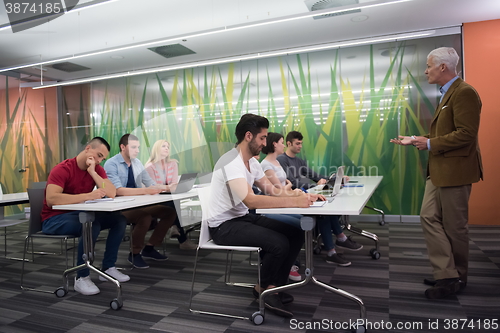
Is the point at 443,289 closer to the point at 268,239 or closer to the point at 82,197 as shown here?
the point at 268,239

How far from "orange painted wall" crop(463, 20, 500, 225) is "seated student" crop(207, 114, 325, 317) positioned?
3965mm

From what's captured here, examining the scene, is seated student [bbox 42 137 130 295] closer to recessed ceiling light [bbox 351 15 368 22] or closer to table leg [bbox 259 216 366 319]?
table leg [bbox 259 216 366 319]

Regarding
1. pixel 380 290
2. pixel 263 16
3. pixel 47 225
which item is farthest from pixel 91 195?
pixel 263 16

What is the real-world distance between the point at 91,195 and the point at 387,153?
14.4 feet

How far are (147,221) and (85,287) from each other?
94 centimetres

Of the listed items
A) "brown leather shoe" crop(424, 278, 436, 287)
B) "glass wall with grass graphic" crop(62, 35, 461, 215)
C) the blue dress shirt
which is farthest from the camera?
"glass wall with grass graphic" crop(62, 35, 461, 215)

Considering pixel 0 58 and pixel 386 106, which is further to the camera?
pixel 0 58

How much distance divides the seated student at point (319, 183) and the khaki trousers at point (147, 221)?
143 centimetres

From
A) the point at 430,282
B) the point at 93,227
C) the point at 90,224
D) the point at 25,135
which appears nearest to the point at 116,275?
the point at 93,227

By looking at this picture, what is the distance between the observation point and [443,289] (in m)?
2.53

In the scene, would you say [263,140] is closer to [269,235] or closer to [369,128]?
[269,235]

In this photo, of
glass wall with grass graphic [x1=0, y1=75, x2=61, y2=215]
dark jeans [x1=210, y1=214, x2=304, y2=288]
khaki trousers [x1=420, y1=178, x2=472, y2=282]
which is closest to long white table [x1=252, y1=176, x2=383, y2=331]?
dark jeans [x1=210, y1=214, x2=304, y2=288]

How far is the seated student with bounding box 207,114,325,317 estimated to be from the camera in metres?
2.29

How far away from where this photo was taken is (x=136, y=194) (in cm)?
352
